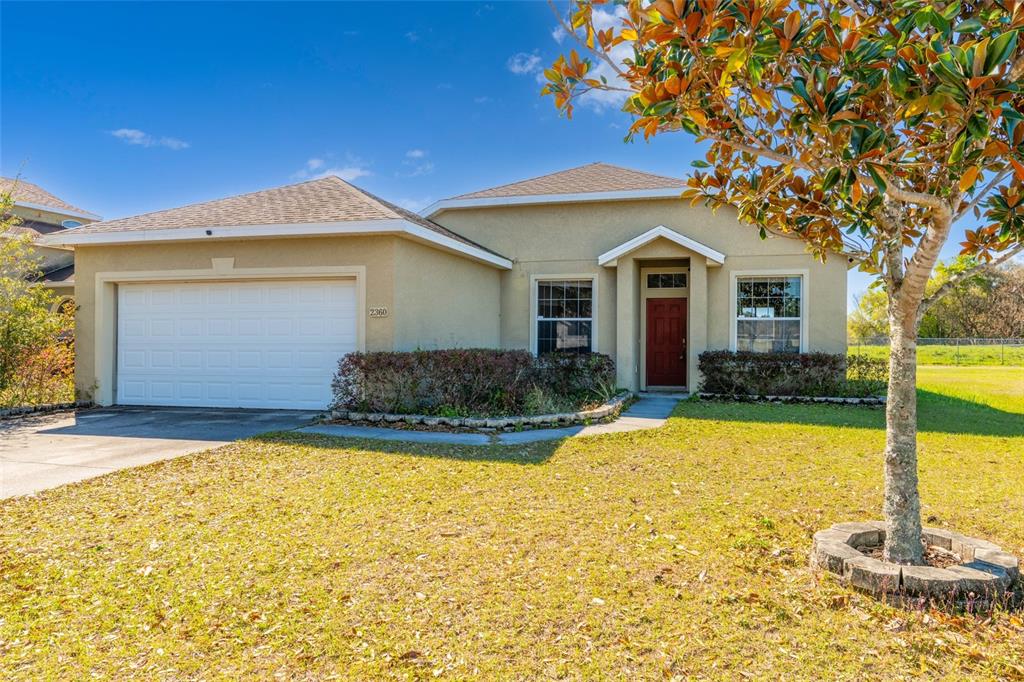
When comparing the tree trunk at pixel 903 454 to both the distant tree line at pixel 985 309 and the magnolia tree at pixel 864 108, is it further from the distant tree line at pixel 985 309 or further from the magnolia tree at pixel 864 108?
the distant tree line at pixel 985 309

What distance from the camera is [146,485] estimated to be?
5.53 m

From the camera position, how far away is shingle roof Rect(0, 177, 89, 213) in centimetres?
1870

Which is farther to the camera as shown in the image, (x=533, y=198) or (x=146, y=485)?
(x=533, y=198)

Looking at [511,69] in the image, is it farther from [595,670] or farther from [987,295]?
[987,295]

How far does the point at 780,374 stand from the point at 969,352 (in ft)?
106

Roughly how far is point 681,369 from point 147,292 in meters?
11.7

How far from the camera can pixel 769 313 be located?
1302cm

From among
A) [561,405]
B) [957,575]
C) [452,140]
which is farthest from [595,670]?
[452,140]

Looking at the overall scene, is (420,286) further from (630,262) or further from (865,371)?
(865,371)

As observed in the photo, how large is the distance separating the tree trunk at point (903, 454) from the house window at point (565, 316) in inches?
392

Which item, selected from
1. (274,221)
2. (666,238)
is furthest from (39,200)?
(666,238)

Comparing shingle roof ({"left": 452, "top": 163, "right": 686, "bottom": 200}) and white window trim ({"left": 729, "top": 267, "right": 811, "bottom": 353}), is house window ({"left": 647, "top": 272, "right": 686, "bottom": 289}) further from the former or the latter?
shingle roof ({"left": 452, "top": 163, "right": 686, "bottom": 200})

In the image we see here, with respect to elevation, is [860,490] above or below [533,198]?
below

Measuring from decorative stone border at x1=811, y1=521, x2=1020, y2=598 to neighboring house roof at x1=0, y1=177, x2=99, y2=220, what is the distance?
23.4 meters
